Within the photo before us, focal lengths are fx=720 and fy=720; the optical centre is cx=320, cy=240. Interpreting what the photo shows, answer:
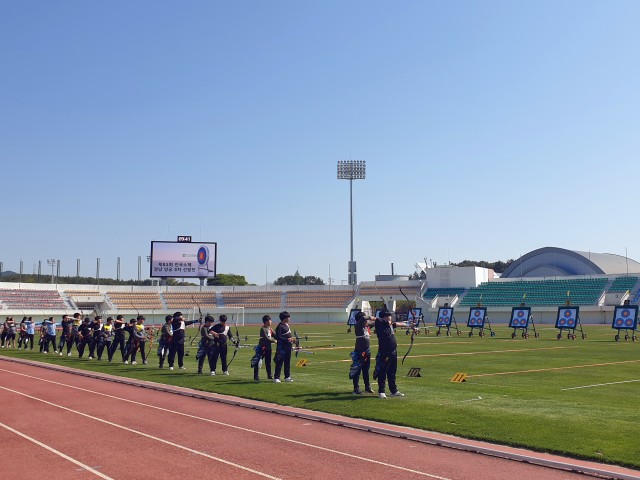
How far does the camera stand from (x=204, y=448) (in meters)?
12.1

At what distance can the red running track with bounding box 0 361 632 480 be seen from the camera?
10.4 meters

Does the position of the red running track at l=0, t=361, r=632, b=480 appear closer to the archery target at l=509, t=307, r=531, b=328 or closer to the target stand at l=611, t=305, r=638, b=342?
the target stand at l=611, t=305, r=638, b=342

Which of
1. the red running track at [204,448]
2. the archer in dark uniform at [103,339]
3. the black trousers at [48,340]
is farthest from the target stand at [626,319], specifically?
the red running track at [204,448]

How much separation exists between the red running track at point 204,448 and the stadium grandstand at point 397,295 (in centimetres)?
6122

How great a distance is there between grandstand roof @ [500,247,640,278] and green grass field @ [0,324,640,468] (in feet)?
250

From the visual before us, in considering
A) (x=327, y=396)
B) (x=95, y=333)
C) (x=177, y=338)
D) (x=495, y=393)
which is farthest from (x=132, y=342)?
(x=495, y=393)

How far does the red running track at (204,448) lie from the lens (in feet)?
34.2

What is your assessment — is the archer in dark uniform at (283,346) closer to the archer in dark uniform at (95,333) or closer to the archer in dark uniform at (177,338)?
the archer in dark uniform at (177,338)

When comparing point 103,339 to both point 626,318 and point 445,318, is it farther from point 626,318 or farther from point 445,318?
point 626,318

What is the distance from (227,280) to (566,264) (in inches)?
2563

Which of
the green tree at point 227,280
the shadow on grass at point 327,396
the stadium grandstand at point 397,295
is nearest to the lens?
the shadow on grass at point 327,396

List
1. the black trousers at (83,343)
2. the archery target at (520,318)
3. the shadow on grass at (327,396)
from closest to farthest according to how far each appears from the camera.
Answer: the shadow on grass at (327,396) < the black trousers at (83,343) < the archery target at (520,318)

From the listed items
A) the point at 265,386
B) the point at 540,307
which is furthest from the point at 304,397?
the point at 540,307

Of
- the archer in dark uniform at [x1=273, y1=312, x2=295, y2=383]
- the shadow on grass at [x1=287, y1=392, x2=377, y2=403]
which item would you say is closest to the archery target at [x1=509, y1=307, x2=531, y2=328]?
the archer in dark uniform at [x1=273, y1=312, x2=295, y2=383]
